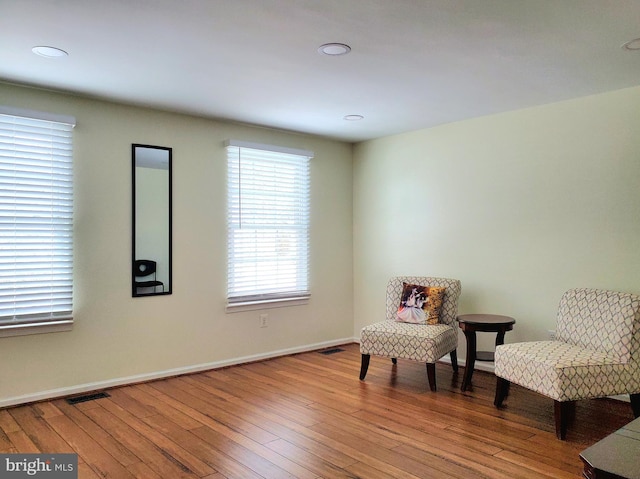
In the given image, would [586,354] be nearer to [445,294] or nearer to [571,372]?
[571,372]

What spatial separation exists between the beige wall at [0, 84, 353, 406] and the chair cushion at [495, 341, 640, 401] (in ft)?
8.31

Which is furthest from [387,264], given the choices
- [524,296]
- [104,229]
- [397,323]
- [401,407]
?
[104,229]

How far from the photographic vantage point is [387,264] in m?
5.34

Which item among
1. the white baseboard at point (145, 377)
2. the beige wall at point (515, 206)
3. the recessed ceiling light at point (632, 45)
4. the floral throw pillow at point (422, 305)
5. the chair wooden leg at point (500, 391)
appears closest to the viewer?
the recessed ceiling light at point (632, 45)

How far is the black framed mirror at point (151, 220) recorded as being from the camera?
409 cm

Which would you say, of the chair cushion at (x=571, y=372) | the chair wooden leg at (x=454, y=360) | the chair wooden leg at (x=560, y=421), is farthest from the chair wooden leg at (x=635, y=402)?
the chair wooden leg at (x=454, y=360)

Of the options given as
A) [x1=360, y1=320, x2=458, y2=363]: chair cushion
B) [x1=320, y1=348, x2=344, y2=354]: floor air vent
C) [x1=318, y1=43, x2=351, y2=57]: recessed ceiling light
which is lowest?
[x1=320, y1=348, x2=344, y2=354]: floor air vent

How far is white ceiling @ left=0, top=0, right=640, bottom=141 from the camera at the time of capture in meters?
2.38

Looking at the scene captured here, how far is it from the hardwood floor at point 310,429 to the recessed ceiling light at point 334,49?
2.27 m

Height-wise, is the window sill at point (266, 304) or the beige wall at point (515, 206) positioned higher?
the beige wall at point (515, 206)

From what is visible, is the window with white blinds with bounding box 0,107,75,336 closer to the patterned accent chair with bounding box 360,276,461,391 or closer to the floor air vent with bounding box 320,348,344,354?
the patterned accent chair with bounding box 360,276,461,391

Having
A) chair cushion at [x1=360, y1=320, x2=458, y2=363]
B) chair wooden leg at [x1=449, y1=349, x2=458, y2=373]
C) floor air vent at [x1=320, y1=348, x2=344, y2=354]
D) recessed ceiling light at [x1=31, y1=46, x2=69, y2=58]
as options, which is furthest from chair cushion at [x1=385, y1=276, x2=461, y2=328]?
recessed ceiling light at [x1=31, y1=46, x2=69, y2=58]

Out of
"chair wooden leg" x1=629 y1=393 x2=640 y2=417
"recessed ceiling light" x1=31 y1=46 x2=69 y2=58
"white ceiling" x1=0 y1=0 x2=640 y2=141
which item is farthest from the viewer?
"chair wooden leg" x1=629 y1=393 x2=640 y2=417

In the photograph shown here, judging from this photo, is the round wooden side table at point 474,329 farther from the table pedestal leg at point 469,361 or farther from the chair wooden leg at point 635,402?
the chair wooden leg at point 635,402
